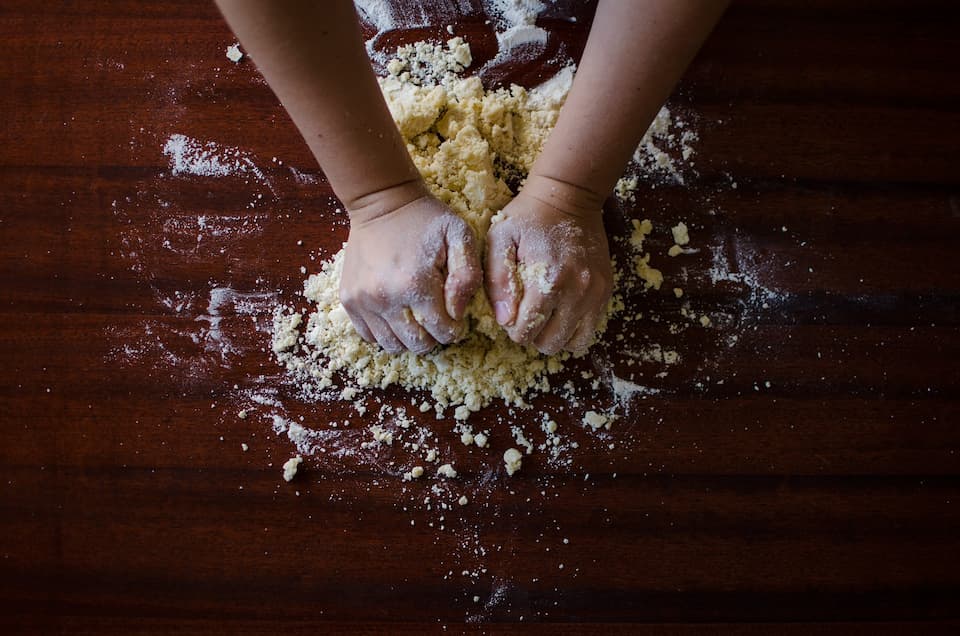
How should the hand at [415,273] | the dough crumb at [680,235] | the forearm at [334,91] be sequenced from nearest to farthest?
the forearm at [334,91], the hand at [415,273], the dough crumb at [680,235]

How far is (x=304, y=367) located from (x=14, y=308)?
319 mm

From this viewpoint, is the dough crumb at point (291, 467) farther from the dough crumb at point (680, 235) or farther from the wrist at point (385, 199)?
the dough crumb at point (680, 235)

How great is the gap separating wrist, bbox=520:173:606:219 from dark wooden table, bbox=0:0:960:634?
0.36 feet

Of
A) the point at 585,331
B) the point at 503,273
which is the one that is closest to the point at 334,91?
the point at 503,273

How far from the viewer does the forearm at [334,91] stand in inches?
19.0

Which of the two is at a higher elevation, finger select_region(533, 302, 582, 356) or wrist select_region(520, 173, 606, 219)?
wrist select_region(520, 173, 606, 219)

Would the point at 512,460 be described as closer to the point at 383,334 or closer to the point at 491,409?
the point at 491,409

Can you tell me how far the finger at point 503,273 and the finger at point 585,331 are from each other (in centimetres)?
7

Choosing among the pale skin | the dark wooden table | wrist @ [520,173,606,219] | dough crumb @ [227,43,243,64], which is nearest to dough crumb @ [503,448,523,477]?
the dark wooden table

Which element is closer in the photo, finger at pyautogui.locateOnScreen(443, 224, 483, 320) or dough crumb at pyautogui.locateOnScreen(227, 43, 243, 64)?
finger at pyautogui.locateOnScreen(443, 224, 483, 320)

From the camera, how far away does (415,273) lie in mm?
593

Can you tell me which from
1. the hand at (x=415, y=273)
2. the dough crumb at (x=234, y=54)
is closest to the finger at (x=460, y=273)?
the hand at (x=415, y=273)

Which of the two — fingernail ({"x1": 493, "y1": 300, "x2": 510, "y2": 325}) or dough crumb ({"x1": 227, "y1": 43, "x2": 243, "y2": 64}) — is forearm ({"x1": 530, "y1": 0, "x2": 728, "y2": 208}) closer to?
fingernail ({"x1": 493, "y1": 300, "x2": 510, "y2": 325})

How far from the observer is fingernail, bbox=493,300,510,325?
608mm
